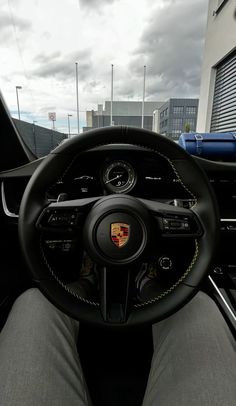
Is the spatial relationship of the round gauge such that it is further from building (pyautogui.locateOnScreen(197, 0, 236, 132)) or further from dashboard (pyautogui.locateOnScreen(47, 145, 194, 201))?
building (pyautogui.locateOnScreen(197, 0, 236, 132))

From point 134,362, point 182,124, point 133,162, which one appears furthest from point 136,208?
point 182,124

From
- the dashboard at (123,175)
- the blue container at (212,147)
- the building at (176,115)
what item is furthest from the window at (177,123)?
the dashboard at (123,175)

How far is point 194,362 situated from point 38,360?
37cm

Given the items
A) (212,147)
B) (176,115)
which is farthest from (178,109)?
(212,147)

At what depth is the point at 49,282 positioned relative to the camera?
2.15 ft

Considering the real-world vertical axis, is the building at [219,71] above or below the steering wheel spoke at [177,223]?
above

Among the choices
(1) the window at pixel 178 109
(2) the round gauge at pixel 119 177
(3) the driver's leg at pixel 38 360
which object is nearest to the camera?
(3) the driver's leg at pixel 38 360

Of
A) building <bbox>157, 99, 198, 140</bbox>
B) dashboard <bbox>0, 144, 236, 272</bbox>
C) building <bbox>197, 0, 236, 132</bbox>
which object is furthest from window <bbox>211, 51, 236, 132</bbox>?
dashboard <bbox>0, 144, 236, 272</bbox>

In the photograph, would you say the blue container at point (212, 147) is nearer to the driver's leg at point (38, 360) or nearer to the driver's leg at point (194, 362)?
the driver's leg at point (194, 362)

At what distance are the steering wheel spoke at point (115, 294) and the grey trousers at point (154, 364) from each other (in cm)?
17

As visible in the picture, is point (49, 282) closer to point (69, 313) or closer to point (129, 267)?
point (69, 313)

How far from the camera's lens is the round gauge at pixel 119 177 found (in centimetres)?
97

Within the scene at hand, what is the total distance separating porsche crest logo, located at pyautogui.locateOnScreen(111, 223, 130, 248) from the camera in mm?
620

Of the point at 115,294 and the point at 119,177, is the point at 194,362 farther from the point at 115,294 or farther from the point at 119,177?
the point at 119,177
